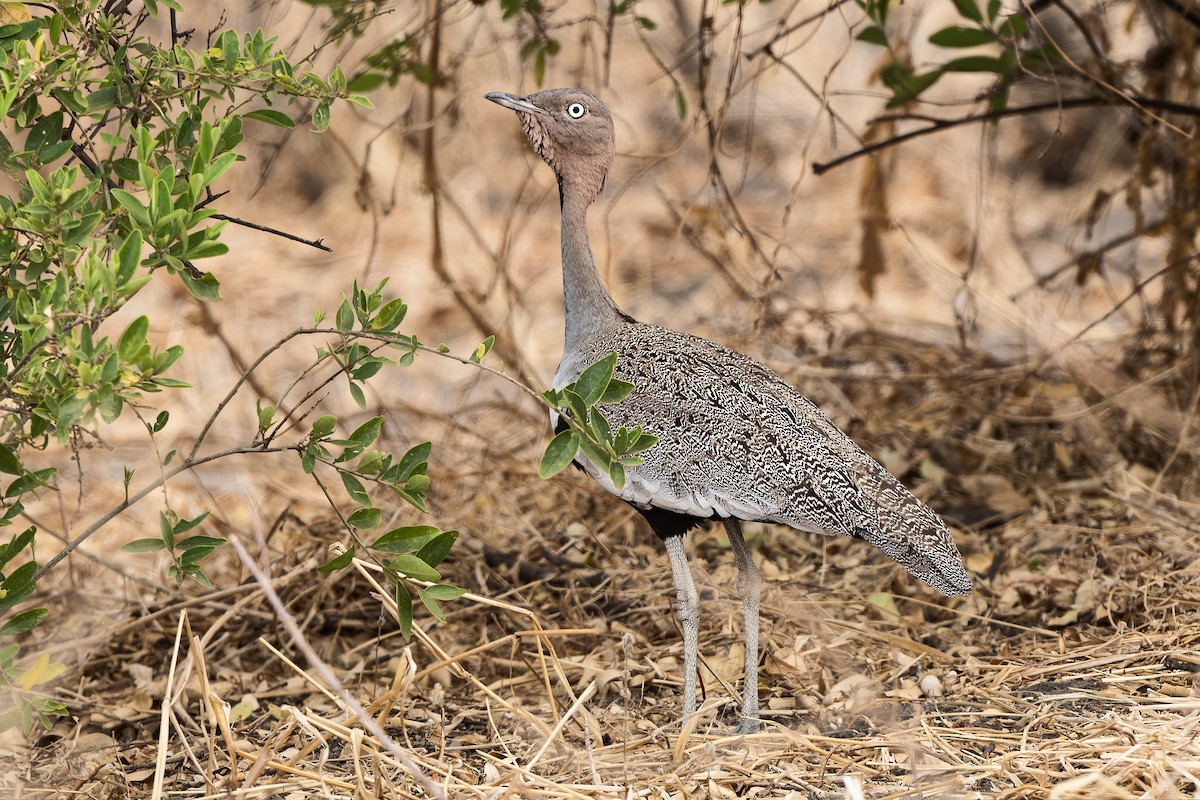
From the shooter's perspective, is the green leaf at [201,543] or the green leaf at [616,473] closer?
the green leaf at [616,473]

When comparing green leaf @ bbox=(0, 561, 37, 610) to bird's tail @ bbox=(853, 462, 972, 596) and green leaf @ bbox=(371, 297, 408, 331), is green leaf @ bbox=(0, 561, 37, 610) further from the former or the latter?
bird's tail @ bbox=(853, 462, 972, 596)

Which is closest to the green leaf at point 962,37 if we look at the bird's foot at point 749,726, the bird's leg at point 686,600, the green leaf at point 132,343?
the bird's leg at point 686,600

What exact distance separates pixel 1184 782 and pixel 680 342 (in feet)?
6.02

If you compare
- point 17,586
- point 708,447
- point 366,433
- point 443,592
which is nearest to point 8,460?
point 17,586

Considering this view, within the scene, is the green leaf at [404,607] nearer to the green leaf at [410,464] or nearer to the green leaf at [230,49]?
the green leaf at [410,464]

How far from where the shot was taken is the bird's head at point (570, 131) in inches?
154

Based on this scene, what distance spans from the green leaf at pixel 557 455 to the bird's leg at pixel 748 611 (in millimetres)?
1107

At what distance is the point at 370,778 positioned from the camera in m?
3.13

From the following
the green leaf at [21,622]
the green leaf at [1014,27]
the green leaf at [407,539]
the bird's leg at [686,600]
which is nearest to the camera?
the green leaf at [21,622]

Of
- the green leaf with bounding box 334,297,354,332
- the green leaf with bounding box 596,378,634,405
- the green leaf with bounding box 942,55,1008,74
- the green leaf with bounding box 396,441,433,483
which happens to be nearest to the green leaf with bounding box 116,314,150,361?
the green leaf with bounding box 334,297,354,332

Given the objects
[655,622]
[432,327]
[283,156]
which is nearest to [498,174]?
[283,156]

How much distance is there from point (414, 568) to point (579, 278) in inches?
56.7

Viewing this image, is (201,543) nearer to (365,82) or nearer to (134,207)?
(134,207)

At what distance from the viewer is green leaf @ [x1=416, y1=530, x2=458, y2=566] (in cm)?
286
